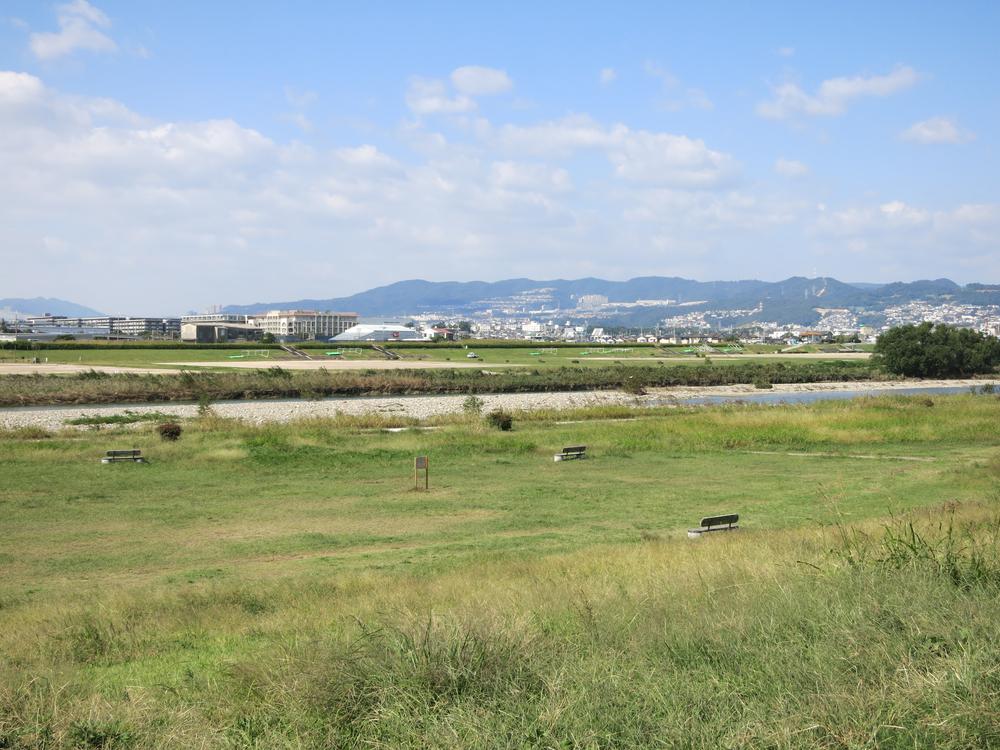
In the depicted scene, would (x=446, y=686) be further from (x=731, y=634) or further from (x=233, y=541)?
(x=233, y=541)

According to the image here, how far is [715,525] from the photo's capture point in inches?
576

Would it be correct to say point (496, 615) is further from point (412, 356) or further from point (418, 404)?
point (412, 356)

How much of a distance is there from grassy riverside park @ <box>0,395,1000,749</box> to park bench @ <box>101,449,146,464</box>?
3005mm

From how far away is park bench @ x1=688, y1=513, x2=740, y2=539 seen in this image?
14.2 m

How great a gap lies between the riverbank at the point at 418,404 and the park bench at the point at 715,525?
28208 mm

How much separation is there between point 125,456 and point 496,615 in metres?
21.8

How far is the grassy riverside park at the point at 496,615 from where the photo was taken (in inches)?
196

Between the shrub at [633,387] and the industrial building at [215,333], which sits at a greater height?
the industrial building at [215,333]

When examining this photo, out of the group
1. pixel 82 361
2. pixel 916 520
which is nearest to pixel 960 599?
pixel 916 520

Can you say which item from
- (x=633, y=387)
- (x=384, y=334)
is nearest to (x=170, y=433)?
(x=633, y=387)

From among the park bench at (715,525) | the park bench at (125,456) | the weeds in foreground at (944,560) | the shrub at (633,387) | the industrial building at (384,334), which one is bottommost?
the shrub at (633,387)

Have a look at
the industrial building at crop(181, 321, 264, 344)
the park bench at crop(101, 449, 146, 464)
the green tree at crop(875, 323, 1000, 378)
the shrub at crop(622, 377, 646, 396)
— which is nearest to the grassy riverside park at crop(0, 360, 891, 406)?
the shrub at crop(622, 377, 646, 396)

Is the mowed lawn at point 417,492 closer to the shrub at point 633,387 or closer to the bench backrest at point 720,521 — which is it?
the bench backrest at point 720,521

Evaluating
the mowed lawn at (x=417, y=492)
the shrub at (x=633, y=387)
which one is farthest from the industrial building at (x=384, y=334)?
the mowed lawn at (x=417, y=492)
